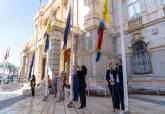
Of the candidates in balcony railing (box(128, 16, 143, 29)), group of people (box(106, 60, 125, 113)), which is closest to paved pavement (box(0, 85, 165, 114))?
group of people (box(106, 60, 125, 113))

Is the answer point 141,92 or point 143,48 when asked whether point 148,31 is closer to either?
point 143,48

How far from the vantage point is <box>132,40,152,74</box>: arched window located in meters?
13.2

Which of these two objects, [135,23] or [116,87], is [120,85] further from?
[135,23]

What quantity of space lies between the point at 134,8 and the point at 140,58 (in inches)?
211

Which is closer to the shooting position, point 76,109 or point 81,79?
point 76,109

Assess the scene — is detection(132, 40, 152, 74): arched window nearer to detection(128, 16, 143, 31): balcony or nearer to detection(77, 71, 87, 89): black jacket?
detection(128, 16, 143, 31): balcony

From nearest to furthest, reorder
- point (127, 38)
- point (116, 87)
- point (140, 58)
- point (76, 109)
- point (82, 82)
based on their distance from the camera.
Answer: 1. point (116, 87)
2. point (76, 109)
3. point (82, 82)
4. point (140, 58)
5. point (127, 38)

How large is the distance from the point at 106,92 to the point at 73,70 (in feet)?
16.6

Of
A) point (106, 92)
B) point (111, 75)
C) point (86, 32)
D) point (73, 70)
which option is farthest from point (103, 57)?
point (111, 75)

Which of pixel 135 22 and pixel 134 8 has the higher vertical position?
pixel 134 8

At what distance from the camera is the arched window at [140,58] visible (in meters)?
13.2

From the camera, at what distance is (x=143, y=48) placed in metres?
13.7

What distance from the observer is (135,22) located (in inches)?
575

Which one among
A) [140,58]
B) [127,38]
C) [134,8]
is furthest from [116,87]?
[134,8]
